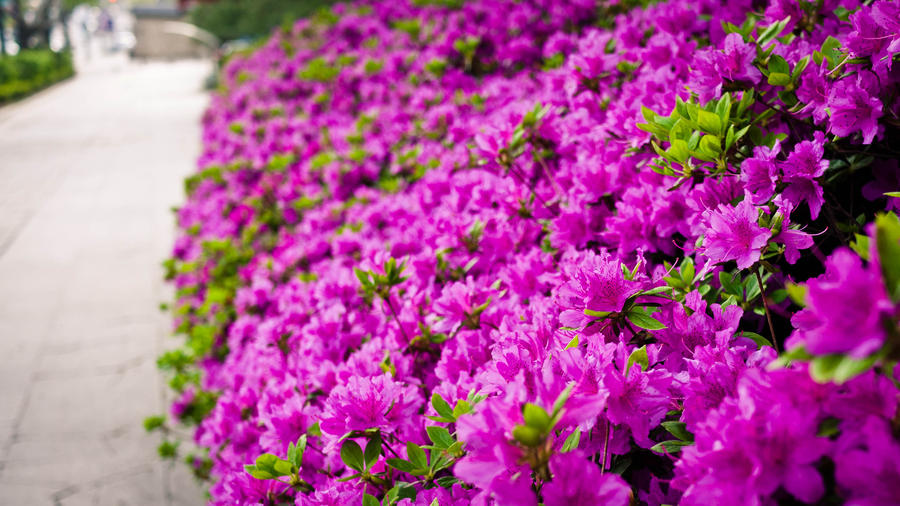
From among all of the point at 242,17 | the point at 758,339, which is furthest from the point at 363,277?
the point at 242,17

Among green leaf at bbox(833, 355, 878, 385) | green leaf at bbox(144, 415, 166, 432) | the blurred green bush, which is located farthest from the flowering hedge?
the blurred green bush

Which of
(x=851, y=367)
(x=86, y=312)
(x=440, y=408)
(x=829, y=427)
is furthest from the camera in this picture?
(x=86, y=312)

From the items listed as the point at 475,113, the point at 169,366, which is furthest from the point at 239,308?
the point at 475,113

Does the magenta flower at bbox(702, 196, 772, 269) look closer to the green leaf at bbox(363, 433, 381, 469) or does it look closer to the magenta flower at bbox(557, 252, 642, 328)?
the magenta flower at bbox(557, 252, 642, 328)

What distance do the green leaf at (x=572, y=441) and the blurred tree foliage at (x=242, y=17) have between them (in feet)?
55.7

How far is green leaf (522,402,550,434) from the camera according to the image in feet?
2.22

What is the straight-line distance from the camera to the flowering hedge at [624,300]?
625 millimetres

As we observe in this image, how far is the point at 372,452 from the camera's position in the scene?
1.03 metres

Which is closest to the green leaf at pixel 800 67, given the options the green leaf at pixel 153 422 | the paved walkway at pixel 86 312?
the paved walkway at pixel 86 312

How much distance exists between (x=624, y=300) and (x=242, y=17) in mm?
20817

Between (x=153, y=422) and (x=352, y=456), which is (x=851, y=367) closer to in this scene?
(x=352, y=456)

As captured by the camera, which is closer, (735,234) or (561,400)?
(561,400)

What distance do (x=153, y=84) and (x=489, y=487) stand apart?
19051mm

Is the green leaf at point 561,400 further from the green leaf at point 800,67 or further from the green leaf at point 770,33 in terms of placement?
the green leaf at point 770,33
